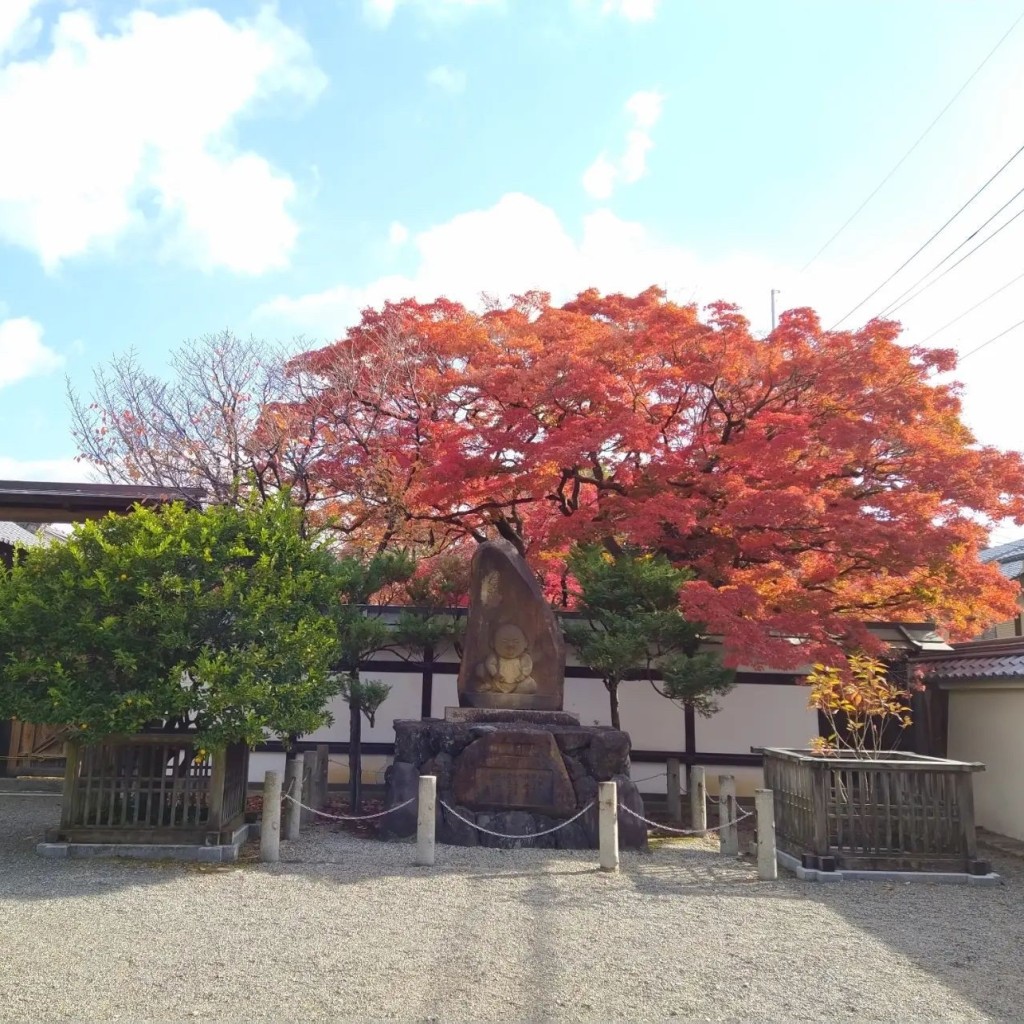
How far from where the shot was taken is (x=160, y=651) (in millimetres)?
7617

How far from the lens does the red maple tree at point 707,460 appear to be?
1074 centimetres

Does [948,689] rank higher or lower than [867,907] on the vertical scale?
higher

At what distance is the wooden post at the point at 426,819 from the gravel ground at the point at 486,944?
16 cm

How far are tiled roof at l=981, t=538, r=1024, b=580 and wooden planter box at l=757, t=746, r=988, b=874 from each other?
1170 centimetres

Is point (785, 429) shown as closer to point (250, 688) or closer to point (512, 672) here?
point (512, 672)

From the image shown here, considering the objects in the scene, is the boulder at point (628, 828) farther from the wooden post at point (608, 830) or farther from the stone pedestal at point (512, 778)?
the wooden post at point (608, 830)

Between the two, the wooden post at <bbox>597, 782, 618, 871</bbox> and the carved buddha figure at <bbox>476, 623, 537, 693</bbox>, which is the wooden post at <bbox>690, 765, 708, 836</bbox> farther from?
the wooden post at <bbox>597, 782, 618, 871</bbox>

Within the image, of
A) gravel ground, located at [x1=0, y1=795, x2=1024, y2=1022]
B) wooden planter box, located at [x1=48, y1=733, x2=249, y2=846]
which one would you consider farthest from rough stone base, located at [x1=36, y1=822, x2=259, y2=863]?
gravel ground, located at [x1=0, y1=795, x2=1024, y2=1022]

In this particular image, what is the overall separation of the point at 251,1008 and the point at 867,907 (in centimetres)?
475

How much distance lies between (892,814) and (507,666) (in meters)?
4.28

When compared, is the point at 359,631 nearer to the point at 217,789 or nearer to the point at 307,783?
the point at 307,783

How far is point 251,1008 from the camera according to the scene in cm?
418

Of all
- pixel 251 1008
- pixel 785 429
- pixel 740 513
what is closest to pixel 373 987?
pixel 251 1008

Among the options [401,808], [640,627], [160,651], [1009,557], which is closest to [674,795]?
[640,627]
